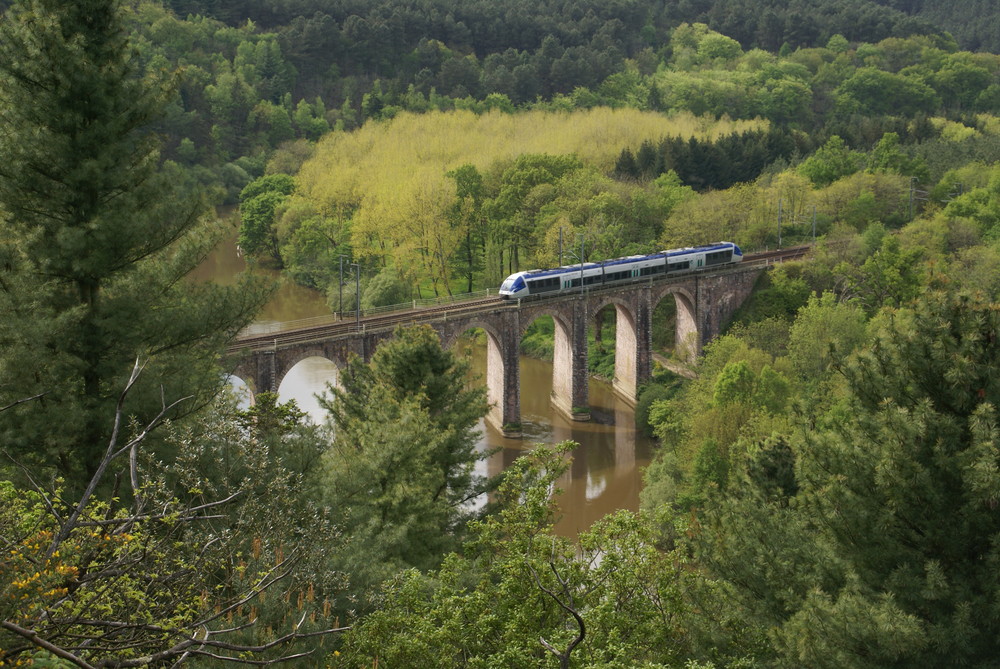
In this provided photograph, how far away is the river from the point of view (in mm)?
39719

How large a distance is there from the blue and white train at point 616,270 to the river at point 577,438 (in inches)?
202

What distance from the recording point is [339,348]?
41.1m

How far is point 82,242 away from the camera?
15734mm

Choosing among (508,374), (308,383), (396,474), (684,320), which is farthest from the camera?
(684,320)

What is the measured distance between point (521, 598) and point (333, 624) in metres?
2.43

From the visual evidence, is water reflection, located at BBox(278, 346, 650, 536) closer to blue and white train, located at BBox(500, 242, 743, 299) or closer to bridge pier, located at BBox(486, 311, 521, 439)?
bridge pier, located at BBox(486, 311, 521, 439)

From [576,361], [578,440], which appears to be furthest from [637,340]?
[578,440]

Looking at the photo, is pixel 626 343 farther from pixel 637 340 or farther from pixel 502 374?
pixel 502 374

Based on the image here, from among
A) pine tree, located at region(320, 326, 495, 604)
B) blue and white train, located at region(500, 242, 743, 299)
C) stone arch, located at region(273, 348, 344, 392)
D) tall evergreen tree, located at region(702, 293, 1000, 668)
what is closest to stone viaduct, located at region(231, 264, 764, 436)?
stone arch, located at region(273, 348, 344, 392)

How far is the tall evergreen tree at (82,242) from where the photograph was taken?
599 inches

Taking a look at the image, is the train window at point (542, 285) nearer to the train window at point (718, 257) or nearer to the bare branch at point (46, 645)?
the train window at point (718, 257)

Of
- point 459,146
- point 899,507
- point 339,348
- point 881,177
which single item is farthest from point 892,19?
point 899,507

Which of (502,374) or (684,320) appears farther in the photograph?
(684,320)

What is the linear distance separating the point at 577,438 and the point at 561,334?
6.14 metres
